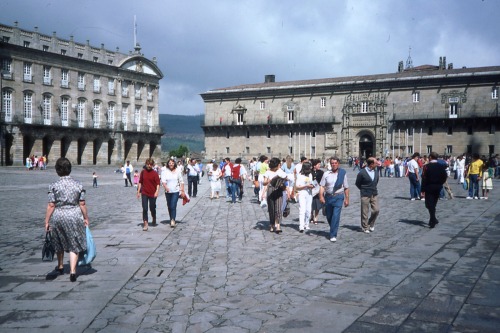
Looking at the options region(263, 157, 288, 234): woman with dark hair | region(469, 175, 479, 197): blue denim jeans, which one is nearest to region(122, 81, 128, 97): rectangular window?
region(469, 175, 479, 197): blue denim jeans

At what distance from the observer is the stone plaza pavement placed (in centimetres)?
430

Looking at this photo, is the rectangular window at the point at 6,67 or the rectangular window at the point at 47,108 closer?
the rectangular window at the point at 6,67

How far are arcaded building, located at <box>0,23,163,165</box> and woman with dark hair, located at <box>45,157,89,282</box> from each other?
4099cm

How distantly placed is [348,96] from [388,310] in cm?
5009

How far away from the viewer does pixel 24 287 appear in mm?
5355

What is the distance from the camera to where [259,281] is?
18.5 ft

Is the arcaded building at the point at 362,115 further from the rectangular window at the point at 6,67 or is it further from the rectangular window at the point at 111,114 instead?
the rectangular window at the point at 6,67

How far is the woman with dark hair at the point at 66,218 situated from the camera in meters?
5.50

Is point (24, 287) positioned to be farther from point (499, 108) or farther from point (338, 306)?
point (499, 108)

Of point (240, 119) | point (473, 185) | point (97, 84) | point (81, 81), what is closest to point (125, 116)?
point (97, 84)

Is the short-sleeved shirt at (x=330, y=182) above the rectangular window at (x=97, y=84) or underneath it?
underneath

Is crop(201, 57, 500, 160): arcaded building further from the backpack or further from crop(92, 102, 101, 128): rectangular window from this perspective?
the backpack

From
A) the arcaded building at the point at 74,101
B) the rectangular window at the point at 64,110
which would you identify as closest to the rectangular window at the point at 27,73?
the arcaded building at the point at 74,101

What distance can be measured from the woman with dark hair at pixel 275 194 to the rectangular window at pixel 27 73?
137ft
